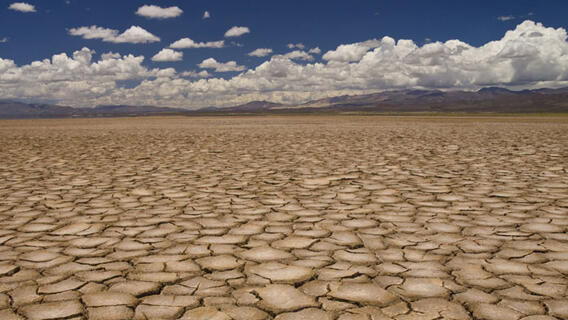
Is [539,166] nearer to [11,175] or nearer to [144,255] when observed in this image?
[144,255]

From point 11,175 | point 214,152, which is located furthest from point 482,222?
point 214,152

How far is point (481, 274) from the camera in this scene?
2.20 meters

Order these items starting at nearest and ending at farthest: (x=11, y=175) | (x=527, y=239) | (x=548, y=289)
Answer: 1. (x=548, y=289)
2. (x=527, y=239)
3. (x=11, y=175)

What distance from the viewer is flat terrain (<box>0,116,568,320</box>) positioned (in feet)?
6.19

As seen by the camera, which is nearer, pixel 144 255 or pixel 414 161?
pixel 144 255

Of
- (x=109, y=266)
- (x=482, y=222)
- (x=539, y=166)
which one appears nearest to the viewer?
(x=109, y=266)

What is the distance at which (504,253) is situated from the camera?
8.30 feet

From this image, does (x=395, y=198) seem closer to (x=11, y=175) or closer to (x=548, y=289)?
(x=548, y=289)

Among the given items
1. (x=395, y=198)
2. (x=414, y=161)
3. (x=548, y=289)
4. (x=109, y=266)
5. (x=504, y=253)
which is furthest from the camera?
(x=414, y=161)

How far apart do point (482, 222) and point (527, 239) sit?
0.44 meters

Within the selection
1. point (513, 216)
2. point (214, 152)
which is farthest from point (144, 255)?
point (214, 152)

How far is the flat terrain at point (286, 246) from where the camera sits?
189 cm

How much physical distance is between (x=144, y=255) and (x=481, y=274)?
1.79m

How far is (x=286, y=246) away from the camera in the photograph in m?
2.70
